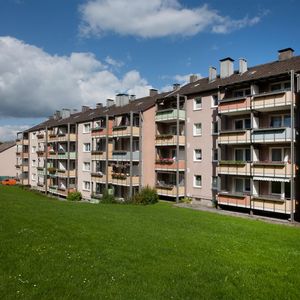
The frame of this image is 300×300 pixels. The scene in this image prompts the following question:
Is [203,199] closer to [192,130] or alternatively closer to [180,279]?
[192,130]

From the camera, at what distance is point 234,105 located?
2677cm

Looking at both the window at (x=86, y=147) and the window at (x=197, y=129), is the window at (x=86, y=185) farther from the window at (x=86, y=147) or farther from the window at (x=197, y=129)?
the window at (x=197, y=129)

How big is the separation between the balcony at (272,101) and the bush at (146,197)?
13.1m

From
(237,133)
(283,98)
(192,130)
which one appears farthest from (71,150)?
(283,98)

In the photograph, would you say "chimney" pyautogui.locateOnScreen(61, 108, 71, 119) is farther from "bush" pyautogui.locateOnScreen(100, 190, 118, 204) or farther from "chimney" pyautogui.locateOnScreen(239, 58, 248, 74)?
"chimney" pyautogui.locateOnScreen(239, 58, 248, 74)

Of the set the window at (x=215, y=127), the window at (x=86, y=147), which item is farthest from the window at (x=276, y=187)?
the window at (x=86, y=147)

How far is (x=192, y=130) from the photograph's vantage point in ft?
107

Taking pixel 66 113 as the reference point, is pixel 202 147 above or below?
below

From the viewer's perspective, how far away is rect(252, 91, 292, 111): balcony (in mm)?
23500

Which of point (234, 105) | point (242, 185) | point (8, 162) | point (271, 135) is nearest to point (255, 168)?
point (271, 135)

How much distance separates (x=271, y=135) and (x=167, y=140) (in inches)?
454

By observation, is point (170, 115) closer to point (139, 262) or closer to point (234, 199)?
point (234, 199)

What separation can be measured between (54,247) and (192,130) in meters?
22.7

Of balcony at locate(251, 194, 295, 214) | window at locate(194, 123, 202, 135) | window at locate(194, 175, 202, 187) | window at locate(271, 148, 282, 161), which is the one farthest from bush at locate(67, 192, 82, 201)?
window at locate(271, 148, 282, 161)
